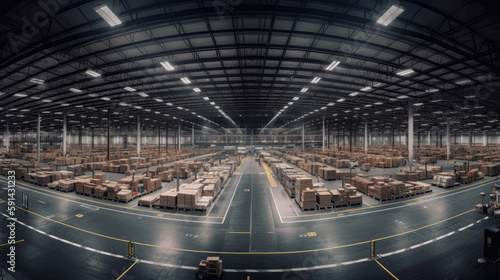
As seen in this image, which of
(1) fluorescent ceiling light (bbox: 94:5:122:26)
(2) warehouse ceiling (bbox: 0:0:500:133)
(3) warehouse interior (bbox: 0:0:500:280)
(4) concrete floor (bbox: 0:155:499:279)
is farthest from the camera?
(2) warehouse ceiling (bbox: 0:0:500:133)

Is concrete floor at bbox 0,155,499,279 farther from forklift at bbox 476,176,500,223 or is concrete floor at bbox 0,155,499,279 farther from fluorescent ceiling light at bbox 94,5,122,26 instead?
fluorescent ceiling light at bbox 94,5,122,26

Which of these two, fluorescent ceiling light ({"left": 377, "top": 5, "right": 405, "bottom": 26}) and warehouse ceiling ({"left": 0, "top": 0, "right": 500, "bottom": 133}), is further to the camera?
warehouse ceiling ({"left": 0, "top": 0, "right": 500, "bottom": 133})

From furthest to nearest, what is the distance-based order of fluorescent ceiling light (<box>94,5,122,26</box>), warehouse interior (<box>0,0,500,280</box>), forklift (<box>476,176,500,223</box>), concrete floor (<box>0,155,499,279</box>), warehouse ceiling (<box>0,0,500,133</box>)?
forklift (<box>476,176,500,223</box>)
warehouse ceiling (<box>0,0,500,133</box>)
fluorescent ceiling light (<box>94,5,122,26</box>)
warehouse interior (<box>0,0,500,280</box>)
concrete floor (<box>0,155,499,279</box>)

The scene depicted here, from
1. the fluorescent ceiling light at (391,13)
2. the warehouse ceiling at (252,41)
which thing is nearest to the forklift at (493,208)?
the warehouse ceiling at (252,41)

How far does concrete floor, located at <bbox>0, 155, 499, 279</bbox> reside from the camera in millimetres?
4809

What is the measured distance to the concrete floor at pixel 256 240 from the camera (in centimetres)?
481

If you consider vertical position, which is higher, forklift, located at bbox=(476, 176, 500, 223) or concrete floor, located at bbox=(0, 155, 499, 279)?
forklift, located at bbox=(476, 176, 500, 223)

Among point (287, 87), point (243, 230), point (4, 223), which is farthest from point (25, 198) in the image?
point (287, 87)

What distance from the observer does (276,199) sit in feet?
34.6

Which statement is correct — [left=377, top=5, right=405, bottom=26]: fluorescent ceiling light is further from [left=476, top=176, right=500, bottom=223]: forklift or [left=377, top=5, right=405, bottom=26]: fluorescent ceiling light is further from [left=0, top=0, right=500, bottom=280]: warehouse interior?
[left=476, top=176, right=500, bottom=223]: forklift

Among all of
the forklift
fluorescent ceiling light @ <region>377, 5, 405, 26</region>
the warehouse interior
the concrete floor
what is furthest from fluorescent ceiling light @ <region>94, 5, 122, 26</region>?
the forklift

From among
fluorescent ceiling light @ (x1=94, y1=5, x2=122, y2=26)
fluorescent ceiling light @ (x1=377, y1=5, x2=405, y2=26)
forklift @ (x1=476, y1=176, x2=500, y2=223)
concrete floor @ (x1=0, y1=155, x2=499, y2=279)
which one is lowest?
concrete floor @ (x1=0, y1=155, x2=499, y2=279)

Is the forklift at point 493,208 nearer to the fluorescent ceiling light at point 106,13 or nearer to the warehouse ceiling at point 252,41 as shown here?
the warehouse ceiling at point 252,41

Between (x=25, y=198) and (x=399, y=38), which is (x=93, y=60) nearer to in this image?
(x=25, y=198)
